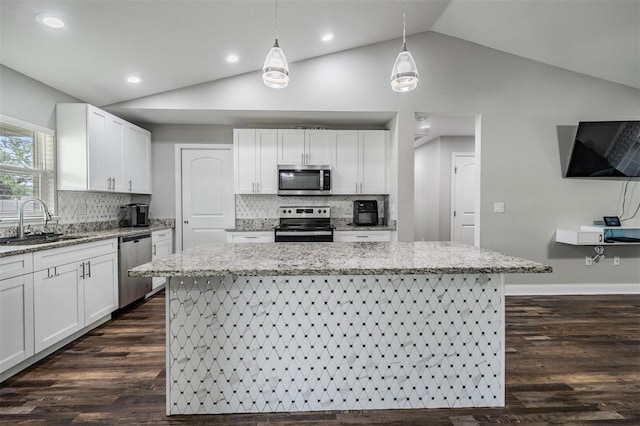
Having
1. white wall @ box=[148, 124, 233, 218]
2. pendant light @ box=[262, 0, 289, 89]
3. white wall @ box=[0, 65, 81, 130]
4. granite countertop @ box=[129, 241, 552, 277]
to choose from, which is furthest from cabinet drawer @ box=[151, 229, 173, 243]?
pendant light @ box=[262, 0, 289, 89]

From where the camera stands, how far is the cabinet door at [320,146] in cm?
424

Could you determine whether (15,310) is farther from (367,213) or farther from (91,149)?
(367,213)

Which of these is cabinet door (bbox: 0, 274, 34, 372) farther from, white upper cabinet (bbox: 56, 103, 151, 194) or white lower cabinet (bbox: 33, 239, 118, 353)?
white upper cabinet (bbox: 56, 103, 151, 194)

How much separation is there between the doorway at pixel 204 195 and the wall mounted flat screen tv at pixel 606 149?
4.44 meters

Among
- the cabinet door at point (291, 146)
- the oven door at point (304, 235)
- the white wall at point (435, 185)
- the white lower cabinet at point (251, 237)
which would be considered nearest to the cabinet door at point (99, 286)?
the white lower cabinet at point (251, 237)

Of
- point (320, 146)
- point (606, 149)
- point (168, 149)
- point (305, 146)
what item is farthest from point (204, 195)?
point (606, 149)

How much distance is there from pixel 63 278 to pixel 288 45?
299 cm

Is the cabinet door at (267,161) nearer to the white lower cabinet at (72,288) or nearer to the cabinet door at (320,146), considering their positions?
the cabinet door at (320,146)

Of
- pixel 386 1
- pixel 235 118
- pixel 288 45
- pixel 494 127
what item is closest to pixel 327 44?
pixel 288 45

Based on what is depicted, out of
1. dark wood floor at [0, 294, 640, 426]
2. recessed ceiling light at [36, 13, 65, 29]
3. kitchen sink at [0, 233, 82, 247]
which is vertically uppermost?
recessed ceiling light at [36, 13, 65, 29]

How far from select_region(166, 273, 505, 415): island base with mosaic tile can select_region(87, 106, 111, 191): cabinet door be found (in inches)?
92.5

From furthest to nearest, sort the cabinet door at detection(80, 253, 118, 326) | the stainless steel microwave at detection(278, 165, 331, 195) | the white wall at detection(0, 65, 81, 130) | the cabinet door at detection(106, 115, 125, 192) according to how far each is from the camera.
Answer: the stainless steel microwave at detection(278, 165, 331, 195), the cabinet door at detection(106, 115, 125, 192), the cabinet door at detection(80, 253, 118, 326), the white wall at detection(0, 65, 81, 130)

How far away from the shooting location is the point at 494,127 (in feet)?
13.1

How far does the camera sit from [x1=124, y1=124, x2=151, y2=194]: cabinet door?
13.0ft
